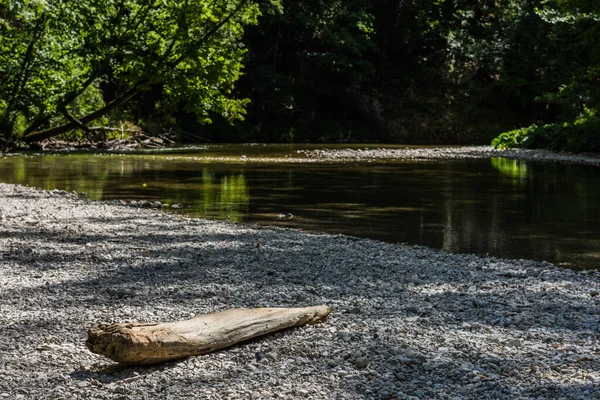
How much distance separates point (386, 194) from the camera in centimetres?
1432

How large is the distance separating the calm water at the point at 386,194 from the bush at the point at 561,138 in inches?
178

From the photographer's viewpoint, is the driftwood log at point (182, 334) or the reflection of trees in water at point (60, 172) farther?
the reflection of trees in water at point (60, 172)

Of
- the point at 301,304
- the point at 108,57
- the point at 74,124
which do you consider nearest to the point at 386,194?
the point at 301,304

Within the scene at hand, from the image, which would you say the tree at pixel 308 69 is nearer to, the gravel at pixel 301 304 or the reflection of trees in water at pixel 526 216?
the reflection of trees in water at pixel 526 216

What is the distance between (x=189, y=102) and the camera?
84.0 feet

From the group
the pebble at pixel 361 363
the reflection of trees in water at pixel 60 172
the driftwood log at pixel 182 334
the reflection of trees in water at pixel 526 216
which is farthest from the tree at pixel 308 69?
the pebble at pixel 361 363

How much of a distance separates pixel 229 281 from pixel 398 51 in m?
38.7

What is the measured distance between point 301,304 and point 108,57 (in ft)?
63.1

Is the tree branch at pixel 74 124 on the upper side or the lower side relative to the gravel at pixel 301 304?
upper

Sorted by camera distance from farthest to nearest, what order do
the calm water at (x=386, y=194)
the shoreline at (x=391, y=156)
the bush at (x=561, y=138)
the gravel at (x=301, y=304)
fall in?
1. the bush at (x=561, y=138)
2. the shoreline at (x=391, y=156)
3. the calm water at (x=386, y=194)
4. the gravel at (x=301, y=304)

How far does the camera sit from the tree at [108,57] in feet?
72.4

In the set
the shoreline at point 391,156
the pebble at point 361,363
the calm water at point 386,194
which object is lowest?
the pebble at point 361,363

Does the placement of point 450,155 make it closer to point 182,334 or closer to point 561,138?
point 561,138

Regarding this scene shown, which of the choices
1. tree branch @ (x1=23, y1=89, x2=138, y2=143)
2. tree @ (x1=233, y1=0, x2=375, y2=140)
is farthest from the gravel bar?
tree @ (x1=233, y1=0, x2=375, y2=140)
